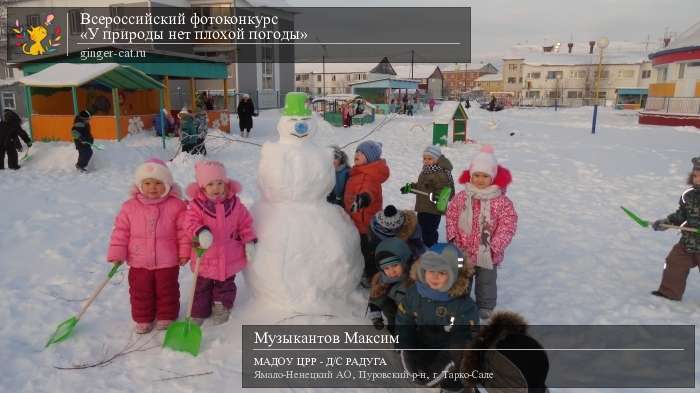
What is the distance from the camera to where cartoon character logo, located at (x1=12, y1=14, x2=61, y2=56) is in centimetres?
2550

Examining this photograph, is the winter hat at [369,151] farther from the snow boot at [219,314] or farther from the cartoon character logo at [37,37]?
the cartoon character logo at [37,37]

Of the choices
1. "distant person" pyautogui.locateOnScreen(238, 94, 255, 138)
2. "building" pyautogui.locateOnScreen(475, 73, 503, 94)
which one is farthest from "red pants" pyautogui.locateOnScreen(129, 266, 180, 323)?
"building" pyautogui.locateOnScreen(475, 73, 503, 94)

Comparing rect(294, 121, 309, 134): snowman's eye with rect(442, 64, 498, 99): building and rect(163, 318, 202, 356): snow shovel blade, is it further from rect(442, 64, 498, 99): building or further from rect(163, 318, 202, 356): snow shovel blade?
rect(442, 64, 498, 99): building

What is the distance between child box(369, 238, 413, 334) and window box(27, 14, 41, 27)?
30.9 metres

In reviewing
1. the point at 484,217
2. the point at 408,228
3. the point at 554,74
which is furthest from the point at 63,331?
the point at 554,74

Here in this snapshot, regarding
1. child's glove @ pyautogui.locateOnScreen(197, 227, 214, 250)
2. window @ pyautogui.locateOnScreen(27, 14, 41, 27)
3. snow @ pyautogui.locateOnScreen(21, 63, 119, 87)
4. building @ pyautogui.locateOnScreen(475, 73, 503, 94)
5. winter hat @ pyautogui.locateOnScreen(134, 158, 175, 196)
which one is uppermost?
window @ pyautogui.locateOnScreen(27, 14, 41, 27)

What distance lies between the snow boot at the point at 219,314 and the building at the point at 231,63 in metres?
21.7

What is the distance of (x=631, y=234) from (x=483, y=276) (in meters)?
3.73

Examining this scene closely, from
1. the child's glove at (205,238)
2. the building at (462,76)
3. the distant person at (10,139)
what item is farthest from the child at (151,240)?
the building at (462,76)

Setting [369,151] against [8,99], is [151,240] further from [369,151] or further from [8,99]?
[8,99]

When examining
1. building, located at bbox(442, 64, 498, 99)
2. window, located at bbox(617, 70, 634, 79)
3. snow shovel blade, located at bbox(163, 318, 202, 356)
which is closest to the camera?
snow shovel blade, located at bbox(163, 318, 202, 356)

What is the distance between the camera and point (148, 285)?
357 centimetres

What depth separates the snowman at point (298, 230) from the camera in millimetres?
3477

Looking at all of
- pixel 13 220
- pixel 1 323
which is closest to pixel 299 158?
pixel 1 323
